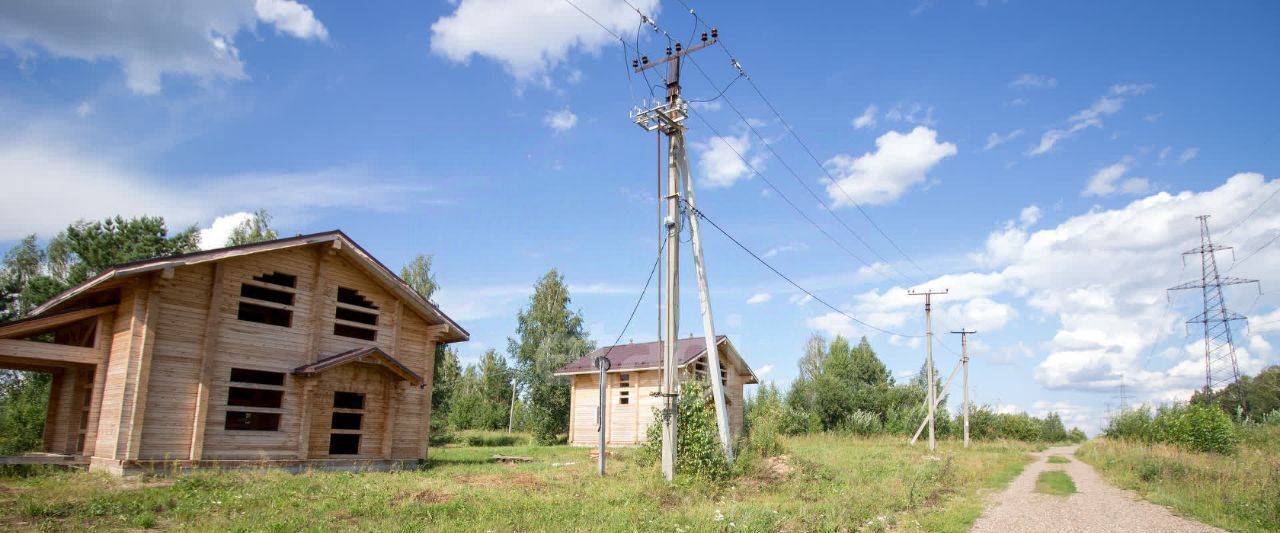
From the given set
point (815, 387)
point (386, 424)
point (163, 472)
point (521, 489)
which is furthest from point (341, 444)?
point (815, 387)

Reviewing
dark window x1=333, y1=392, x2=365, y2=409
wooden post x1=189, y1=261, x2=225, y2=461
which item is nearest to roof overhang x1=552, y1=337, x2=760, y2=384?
dark window x1=333, y1=392, x2=365, y2=409

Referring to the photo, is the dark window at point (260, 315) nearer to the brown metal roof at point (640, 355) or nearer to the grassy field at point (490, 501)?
the grassy field at point (490, 501)

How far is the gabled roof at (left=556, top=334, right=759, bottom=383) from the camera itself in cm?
3306

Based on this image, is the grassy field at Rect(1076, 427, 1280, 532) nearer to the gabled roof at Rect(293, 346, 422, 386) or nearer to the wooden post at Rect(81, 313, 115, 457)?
the gabled roof at Rect(293, 346, 422, 386)

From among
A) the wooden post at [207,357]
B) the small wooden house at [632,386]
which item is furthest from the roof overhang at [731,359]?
the wooden post at [207,357]

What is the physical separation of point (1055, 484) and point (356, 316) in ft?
64.1

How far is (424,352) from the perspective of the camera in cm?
2125

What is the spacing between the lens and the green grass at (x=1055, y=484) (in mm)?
17344

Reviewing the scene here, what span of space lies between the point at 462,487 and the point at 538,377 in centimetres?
3223

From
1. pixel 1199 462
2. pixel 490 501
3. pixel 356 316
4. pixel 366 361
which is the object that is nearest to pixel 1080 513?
pixel 490 501

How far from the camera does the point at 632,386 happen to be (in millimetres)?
33969

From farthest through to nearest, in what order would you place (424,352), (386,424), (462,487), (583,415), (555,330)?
(555,330)
(583,415)
(424,352)
(386,424)
(462,487)

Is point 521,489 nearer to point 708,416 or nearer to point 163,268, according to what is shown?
point 708,416

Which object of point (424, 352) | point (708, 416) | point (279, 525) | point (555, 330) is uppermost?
point (555, 330)
